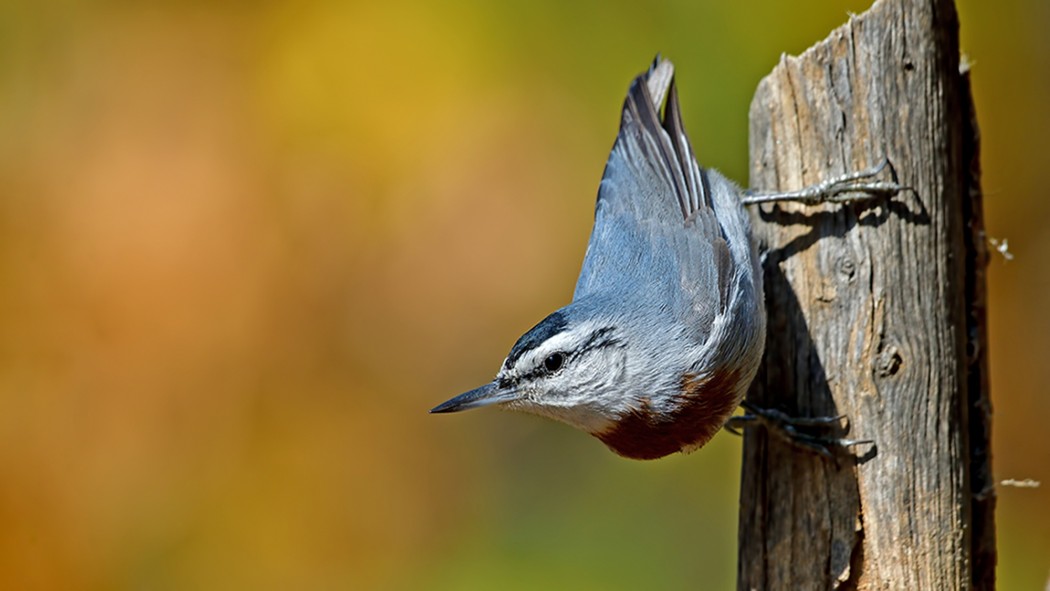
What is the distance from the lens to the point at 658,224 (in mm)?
2955

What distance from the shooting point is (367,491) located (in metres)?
4.73

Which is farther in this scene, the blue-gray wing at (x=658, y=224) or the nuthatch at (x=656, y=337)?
the blue-gray wing at (x=658, y=224)

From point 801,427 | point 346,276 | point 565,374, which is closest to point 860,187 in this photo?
point 801,427

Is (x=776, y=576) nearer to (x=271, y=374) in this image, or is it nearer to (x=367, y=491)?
(x=367, y=491)

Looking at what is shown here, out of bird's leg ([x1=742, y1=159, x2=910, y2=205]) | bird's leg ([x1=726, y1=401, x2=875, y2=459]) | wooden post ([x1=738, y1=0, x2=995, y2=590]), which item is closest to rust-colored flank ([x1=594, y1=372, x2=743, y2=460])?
bird's leg ([x1=726, y1=401, x2=875, y2=459])

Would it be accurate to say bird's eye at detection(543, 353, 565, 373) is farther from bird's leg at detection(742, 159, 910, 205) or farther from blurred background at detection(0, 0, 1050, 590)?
blurred background at detection(0, 0, 1050, 590)

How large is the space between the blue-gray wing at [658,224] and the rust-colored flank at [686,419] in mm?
176

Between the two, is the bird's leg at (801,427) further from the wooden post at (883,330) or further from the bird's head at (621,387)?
the bird's head at (621,387)

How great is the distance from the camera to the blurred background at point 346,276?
14.6ft

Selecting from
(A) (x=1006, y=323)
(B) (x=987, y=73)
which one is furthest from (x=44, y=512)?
(B) (x=987, y=73)

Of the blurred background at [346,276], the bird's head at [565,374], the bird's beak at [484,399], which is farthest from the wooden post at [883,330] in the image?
the blurred background at [346,276]

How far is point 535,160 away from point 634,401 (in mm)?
2529

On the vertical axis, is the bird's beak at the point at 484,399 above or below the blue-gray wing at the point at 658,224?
below

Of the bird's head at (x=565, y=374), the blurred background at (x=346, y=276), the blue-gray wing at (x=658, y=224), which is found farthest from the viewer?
the blurred background at (x=346, y=276)
